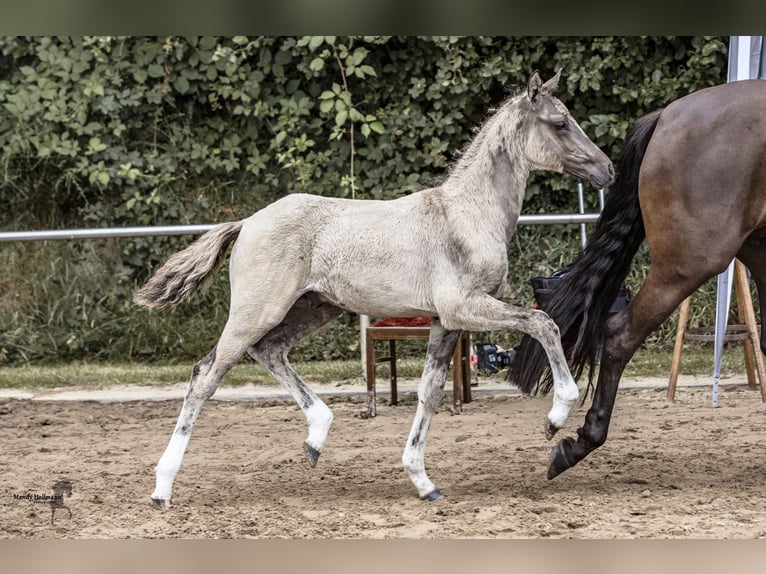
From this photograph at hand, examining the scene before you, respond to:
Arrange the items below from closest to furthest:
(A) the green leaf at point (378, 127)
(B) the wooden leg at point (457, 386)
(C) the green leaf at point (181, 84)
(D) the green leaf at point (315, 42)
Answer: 1. (B) the wooden leg at point (457, 386)
2. (D) the green leaf at point (315, 42)
3. (A) the green leaf at point (378, 127)
4. (C) the green leaf at point (181, 84)

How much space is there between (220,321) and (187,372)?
0.92 m

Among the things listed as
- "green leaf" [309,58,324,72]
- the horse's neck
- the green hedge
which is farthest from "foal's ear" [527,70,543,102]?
"green leaf" [309,58,324,72]

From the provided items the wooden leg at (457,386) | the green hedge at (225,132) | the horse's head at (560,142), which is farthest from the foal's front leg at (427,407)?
the green hedge at (225,132)

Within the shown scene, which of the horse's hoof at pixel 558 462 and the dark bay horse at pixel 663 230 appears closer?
the dark bay horse at pixel 663 230

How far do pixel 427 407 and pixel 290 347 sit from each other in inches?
28.7

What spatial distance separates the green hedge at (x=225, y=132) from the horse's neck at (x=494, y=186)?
177 inches

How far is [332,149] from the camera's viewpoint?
914 centimetres

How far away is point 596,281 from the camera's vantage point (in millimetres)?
4469

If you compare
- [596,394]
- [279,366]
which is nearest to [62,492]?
[279,366]

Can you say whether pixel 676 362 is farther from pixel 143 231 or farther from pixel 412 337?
pixel 143 231

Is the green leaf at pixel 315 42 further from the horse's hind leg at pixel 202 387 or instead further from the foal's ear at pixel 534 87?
the horse's hind leg at pixel 202 387

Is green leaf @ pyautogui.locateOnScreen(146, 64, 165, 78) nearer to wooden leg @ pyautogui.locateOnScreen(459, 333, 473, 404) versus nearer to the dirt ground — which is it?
the dirt ground

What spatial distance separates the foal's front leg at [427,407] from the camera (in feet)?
13.7

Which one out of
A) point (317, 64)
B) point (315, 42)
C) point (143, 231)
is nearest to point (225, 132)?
point (317, 64)
